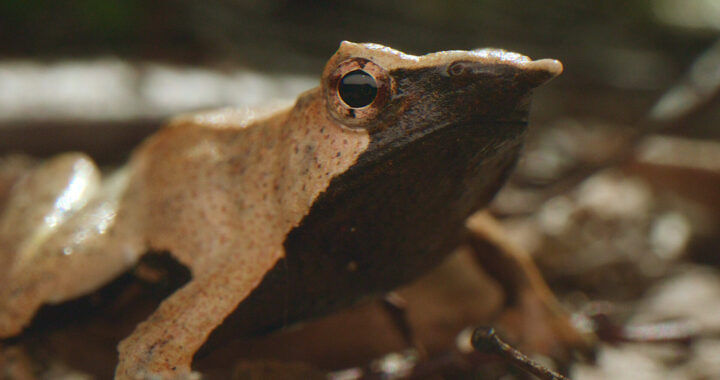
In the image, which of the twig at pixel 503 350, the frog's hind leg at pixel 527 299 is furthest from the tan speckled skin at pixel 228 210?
the frog's hind leg at pixel 527 299

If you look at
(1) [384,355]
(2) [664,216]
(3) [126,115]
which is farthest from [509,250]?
(3) [126,115]

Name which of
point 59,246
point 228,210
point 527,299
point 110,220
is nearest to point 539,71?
point 228,210

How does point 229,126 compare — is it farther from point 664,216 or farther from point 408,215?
point 664,216

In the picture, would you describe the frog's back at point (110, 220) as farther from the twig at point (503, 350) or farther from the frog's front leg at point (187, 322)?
the twig at point (503, 350)

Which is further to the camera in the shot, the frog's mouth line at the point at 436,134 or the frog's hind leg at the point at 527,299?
the frog's hind leg at the point at 527,299

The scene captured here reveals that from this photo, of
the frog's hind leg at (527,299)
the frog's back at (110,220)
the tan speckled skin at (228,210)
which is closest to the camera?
the tan speckled skin at (228,210)

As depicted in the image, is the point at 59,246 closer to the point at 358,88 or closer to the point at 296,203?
the point at 296,203
